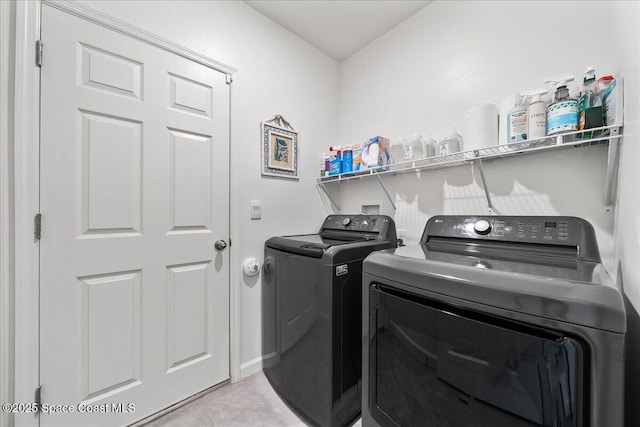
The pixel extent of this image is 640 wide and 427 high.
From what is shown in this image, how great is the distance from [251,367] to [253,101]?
197cm

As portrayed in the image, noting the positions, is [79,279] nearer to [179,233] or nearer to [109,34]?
[179,233]

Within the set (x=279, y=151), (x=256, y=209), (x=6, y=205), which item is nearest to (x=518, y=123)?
(x=279, y=151)

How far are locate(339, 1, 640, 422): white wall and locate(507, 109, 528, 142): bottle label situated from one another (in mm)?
273

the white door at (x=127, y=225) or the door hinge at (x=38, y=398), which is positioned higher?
the white door at (x=127, y=225)

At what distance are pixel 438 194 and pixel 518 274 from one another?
3.70 feet

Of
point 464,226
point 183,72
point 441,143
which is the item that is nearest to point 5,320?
point 183,72

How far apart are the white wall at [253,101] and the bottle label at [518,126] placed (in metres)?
1.45

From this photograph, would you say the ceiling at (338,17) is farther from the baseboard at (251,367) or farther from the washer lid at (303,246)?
the baseboard at (251,367)

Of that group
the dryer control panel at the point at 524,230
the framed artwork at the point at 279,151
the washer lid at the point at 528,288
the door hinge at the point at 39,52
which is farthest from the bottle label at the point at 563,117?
the door hinge at the point at 39,52

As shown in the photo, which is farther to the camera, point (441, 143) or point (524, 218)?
point (441, 143)

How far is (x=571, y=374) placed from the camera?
588 mm

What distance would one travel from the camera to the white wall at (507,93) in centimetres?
82

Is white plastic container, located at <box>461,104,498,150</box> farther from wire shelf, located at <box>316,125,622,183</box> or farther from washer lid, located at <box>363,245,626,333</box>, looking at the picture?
washer lid, located at <box>363,245,626,333</box>

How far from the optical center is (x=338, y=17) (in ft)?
6.28
